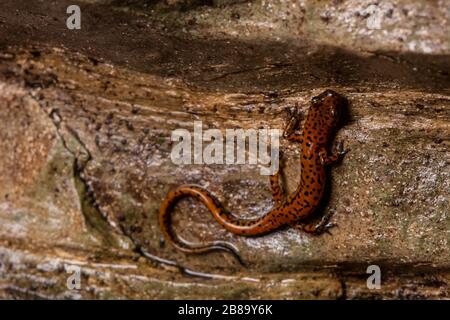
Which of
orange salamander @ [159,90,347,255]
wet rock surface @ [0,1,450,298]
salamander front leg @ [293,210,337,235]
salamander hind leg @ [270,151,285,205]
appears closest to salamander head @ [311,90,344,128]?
orange salamander @ [159,90,347,255]

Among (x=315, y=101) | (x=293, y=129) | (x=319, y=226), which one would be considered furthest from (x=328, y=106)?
(x=319, y=226)

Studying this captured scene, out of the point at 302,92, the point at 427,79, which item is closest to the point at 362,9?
the point at 427,79

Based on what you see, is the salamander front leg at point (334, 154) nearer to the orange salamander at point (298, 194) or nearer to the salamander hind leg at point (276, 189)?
the orange salamander at point (298, 194)

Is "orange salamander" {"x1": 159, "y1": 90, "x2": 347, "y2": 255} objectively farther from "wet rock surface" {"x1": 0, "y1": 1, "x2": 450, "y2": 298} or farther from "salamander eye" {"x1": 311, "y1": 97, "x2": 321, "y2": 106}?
"wet rock surface" {"x1": 0, "y1": 1, "x2": 450, "y2": 298}

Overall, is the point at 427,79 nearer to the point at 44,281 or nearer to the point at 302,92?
the point at 302,92

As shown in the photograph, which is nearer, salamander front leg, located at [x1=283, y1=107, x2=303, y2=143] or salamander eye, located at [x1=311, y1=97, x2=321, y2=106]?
salamander eye, located at [x1=311, y1=97, x2=321, y2=106]

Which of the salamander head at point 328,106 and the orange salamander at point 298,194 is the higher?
the salamander head at point 328,106

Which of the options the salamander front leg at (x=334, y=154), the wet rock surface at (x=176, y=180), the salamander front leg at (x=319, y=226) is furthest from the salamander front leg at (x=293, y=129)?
the salamander front leg at (x=319, y=226)
